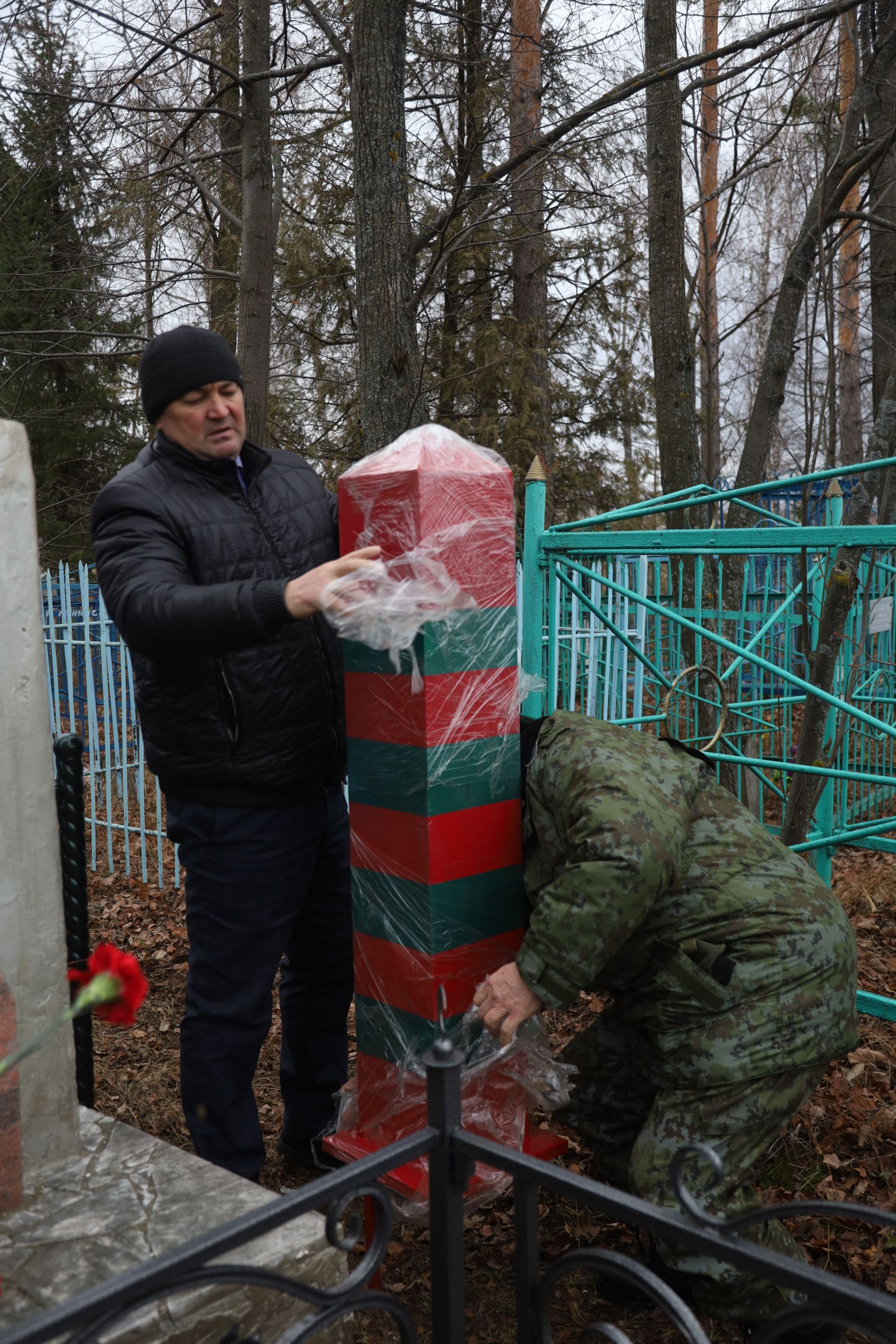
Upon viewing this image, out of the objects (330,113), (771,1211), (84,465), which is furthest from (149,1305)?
(84,465)

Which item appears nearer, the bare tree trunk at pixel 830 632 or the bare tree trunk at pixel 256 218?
the bare tree trunk at pixel 830 632

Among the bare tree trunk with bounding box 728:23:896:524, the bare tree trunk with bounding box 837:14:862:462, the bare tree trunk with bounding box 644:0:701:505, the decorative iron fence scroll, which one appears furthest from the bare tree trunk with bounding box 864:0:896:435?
the decorative iron fence scroll

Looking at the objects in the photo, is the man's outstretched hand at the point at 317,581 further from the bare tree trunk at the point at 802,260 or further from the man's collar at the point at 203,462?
the bare tree trunk at the point at 802,260

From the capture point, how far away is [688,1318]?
121 centimetres

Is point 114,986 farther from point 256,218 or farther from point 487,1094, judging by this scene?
point 256,218

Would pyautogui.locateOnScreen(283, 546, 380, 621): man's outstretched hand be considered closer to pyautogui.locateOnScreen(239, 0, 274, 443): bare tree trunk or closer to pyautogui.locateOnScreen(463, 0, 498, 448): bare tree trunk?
pyautogui.locateOnScreen(239, 0, 274, 443): bare tree trunk

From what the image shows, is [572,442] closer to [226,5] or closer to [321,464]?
[321,464]

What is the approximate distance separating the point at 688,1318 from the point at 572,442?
12.7 meters

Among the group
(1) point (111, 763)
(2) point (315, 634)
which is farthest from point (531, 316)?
(2) point (315, 634)

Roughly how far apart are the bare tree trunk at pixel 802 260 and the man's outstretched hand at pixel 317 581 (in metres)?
4.00

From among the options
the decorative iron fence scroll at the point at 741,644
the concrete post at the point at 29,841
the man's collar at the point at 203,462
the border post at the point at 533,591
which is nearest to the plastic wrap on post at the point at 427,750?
the man's collar at the point at 203,462

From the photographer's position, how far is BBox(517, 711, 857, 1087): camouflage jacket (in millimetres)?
2021

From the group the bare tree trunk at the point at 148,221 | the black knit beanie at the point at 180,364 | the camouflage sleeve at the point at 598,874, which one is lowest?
the camouflage sleeve at the point at 598,874

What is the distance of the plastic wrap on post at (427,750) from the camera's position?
2.03 m
